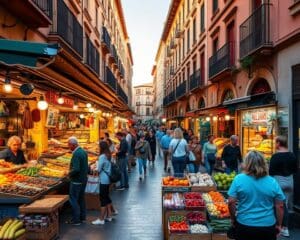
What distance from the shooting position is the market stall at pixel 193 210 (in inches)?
253

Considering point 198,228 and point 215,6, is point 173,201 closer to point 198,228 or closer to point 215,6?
point 198,228

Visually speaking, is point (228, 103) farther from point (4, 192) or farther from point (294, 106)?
point (4, 192)

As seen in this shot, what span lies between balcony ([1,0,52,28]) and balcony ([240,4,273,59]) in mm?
6158

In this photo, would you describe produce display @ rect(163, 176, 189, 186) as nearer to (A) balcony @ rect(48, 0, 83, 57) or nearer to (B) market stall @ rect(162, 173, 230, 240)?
(B) market stall @ rect(162, 173, 230, 240)

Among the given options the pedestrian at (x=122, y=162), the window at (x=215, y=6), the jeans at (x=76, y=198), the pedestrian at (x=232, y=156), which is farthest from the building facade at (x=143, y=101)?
the jeans at (x=76, y=198)

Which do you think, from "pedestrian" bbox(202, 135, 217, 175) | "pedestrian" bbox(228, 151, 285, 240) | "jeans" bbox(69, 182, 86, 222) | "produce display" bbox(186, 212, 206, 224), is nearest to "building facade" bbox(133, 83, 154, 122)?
"pedestrian" bbox(202, 135, 217, 175)

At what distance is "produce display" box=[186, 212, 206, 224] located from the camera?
6.86 m

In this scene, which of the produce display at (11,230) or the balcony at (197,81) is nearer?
the produce display at (11,230)

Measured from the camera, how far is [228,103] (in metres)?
13.8

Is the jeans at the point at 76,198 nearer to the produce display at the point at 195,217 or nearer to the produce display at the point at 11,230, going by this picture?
the produce display at the point at 11,230

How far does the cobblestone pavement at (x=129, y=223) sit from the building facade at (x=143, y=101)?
378ft

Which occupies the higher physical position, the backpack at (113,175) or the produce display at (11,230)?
the backpack at (113,175)

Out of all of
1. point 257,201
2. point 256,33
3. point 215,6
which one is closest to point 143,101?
point 215,6

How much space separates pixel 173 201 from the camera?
24.7 feet
